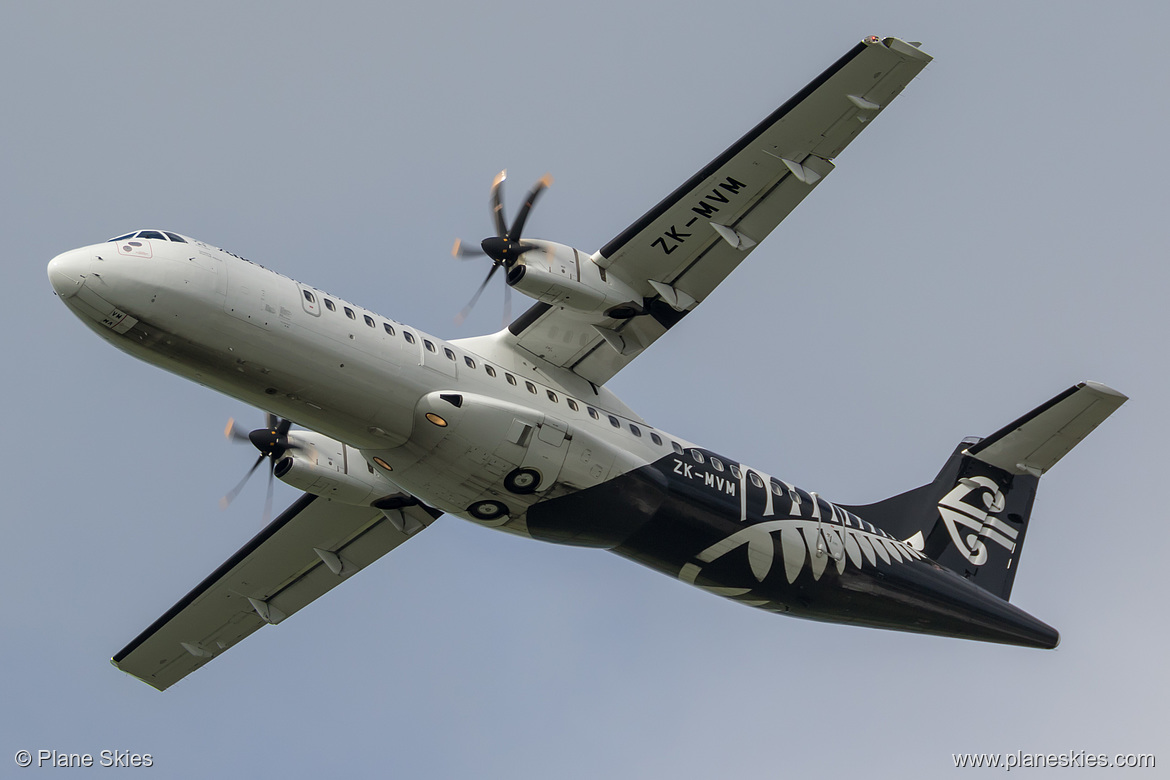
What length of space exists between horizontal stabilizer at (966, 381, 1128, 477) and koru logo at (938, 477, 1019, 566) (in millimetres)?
526

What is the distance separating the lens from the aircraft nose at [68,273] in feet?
50.7

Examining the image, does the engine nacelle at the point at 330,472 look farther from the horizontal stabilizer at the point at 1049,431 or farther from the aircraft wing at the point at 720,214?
the horizontal stabilizer at the point at 1049,431

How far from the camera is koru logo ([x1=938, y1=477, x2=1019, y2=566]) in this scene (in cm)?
2302

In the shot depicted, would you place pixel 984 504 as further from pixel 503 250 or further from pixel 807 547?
pixel 503 250

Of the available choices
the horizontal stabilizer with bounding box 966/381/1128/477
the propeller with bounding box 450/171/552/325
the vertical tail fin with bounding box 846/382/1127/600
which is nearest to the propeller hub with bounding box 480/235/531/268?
the propeller with bounding box 450/171/552/325

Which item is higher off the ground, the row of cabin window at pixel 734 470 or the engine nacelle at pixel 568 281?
the engine nacelle at pixel 568 281

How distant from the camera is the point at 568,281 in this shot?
1767 cm

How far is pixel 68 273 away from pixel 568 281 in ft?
21.0

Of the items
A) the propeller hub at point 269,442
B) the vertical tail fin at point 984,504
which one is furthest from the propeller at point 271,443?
the vertical tail fin at point 984,504

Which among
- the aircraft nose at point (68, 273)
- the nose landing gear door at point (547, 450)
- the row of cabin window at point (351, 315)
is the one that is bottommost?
the aircraft nose at point (68, 273)

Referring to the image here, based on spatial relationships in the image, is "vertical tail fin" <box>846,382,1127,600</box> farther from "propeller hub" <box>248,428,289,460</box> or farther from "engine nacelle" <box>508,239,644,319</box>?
"propeller hub" <box>248,428,289,460</box>

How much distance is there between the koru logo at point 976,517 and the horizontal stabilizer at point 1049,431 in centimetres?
53

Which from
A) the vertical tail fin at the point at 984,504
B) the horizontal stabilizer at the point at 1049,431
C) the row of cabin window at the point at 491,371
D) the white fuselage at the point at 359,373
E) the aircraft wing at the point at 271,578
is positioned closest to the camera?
the white fuselage at the point at 359,373

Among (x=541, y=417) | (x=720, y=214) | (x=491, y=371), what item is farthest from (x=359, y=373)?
(x=720, y=214)
